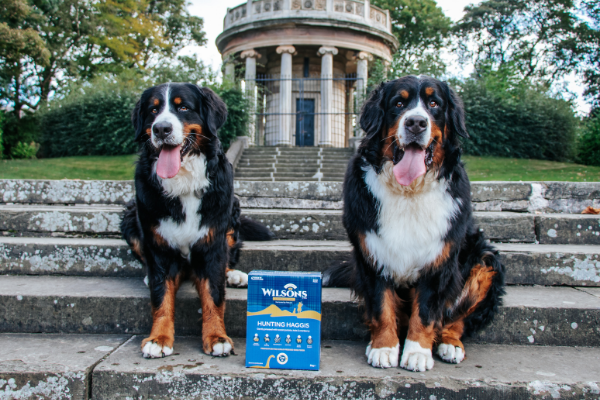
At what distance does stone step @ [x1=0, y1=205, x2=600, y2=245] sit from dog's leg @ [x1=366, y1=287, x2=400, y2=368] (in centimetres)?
155

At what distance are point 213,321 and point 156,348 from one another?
0.32 m

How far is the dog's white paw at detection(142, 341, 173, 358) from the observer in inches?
84.6

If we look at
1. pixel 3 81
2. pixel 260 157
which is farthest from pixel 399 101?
pixel 3 81

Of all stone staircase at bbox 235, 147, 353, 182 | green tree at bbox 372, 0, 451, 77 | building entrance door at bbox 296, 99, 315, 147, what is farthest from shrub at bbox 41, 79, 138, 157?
green tree at bbox 372, 0, 451, 77

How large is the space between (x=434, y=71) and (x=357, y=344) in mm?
14610

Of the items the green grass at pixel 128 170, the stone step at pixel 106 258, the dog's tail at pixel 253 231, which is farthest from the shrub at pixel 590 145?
the dog's tail at pixel 253 231

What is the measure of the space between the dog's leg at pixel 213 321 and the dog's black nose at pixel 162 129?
2.75 feet

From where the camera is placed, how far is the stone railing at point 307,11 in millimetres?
19125

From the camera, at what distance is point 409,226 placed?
2.26 metres

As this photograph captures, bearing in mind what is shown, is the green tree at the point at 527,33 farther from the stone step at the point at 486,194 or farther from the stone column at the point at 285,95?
the stone step at the point at 486,194

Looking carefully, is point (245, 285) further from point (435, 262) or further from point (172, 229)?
point (435, 262)

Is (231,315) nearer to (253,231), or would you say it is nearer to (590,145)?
(253,231)

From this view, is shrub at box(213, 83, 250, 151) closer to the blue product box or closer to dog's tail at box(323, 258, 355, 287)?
dog's tail at box(323, 258, 355, 287)

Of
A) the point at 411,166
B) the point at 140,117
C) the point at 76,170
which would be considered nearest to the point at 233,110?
the point at 76,170
